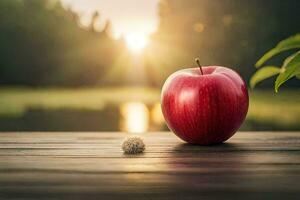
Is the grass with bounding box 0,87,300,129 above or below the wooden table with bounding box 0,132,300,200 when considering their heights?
above

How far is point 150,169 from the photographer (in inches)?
52.7

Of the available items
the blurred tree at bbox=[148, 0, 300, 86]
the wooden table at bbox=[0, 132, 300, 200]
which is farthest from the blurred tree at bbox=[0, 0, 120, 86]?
the wooden table at bbox=[0, 132, 300, 200]

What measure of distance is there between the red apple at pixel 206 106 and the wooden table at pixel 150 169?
0.19 feet

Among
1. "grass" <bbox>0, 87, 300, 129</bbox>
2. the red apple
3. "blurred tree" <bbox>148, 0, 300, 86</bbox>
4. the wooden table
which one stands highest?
"blurred tree" <bbox>148, 0, 300, 86</bbox>

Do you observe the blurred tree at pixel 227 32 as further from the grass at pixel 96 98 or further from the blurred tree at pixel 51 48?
the blurred tree at pixel 51 48

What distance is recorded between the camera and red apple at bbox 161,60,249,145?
6.12 ft

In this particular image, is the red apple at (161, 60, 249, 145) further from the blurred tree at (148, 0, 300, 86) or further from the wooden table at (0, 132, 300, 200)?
the blurred tree at (148, 0, 300, 86)

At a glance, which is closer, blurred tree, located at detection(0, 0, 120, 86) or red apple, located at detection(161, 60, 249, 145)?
red apple, located at detection(161, 60, 249, 145)

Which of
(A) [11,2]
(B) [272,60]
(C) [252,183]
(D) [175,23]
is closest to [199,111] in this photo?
(C) [252,183]

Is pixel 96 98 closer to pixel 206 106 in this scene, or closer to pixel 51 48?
pixel 51 48

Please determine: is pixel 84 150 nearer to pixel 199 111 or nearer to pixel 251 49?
pixel 199 111

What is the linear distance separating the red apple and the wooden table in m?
0.06

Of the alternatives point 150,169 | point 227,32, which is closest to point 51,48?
point 227,32

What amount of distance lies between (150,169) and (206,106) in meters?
0.57
